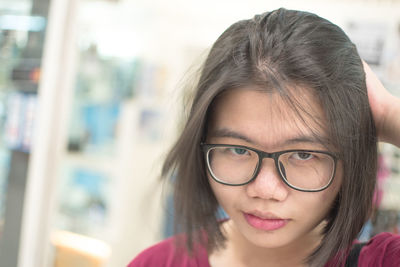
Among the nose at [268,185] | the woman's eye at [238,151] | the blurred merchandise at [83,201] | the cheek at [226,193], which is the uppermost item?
the woman's eye at [238,151]

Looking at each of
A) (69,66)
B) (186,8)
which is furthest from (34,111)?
(186,8)

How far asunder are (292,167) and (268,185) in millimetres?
66

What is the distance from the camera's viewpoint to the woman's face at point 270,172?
2.43ft

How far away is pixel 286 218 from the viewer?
0.77 meters

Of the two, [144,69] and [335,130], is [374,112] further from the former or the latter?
[144,69]

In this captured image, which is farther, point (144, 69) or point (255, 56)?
point (144, 69)

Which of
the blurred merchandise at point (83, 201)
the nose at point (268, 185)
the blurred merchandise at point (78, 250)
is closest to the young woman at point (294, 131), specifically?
the nose at point (268, 185)

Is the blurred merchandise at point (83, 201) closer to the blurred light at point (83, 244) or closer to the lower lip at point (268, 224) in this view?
the blurred light at point (83, 244)

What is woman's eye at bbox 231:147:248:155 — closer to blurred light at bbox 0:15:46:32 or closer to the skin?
the skin

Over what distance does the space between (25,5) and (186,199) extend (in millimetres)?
1486

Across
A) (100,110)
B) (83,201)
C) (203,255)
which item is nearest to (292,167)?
(203,255)

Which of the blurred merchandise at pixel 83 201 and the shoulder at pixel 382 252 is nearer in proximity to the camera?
the shoulder at pixel 382 252

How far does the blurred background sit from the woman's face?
68 centimetres

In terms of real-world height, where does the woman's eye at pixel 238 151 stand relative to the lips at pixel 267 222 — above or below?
above
